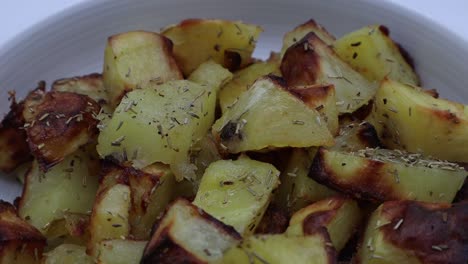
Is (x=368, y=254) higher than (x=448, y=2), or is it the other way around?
(x=448, y=2)

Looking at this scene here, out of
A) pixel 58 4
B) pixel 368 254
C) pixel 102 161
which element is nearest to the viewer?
pixel 368 254

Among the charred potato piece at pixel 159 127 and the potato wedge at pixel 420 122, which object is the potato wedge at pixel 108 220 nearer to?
the charred potato piece at pixel 159 127

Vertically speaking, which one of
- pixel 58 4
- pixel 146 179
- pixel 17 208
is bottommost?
pixel 17 208

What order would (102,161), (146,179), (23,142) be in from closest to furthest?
(146,179) → (102,161) → (23,142)

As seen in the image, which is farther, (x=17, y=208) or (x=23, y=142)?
(x=23, y=142)

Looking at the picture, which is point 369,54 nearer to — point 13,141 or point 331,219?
point 331,219

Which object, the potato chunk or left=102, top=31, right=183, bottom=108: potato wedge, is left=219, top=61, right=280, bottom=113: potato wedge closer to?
left=102, top=31, right=183, bottom=108: potato wedge

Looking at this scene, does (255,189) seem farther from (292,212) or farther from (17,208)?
(17,208)

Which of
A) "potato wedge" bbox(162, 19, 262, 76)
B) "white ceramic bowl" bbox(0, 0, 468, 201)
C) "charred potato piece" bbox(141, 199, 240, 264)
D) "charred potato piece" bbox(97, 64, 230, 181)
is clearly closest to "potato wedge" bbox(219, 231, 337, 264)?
"charred potato piece" bbox(141, 199, 240, 264)

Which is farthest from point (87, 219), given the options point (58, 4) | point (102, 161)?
point (58, 4)
